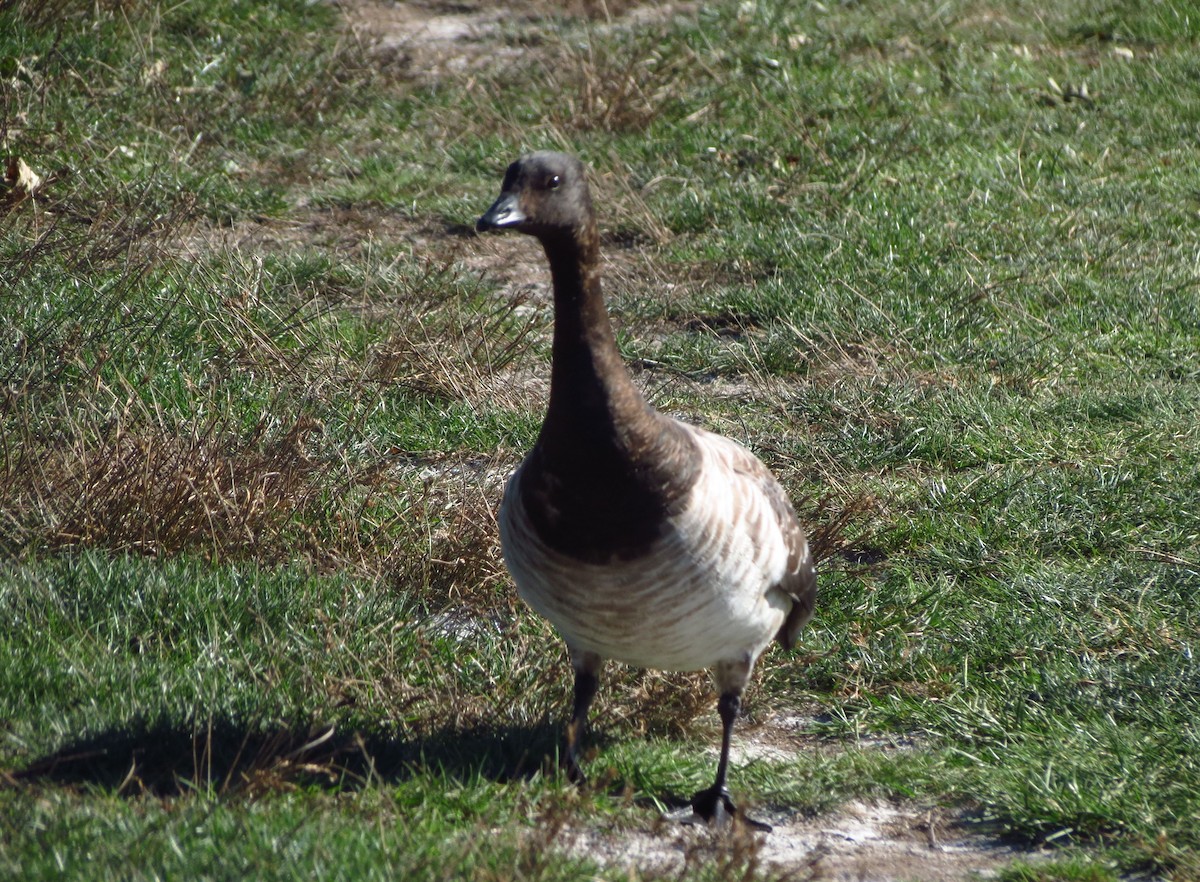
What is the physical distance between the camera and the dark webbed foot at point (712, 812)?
12.7ft

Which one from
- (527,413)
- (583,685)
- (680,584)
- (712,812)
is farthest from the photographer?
(527,413)

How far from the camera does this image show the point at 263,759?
3537 millimetres

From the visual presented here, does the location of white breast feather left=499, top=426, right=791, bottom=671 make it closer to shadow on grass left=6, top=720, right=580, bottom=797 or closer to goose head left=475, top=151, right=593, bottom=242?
shadow on grass left=6, top=720, right=580, bottom=797

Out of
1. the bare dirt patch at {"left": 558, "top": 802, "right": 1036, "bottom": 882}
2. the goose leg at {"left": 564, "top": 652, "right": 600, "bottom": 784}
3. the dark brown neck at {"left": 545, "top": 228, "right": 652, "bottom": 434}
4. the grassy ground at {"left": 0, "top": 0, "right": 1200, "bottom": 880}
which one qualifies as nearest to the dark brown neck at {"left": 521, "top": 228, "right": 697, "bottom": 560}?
the dark brown neck at {"left": 545, "top": 228, "right": 652, "bottom": 434}

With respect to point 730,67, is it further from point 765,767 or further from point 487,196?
point 765,767

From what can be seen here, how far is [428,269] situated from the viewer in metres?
7.08

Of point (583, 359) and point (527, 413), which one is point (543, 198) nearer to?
point (583, 359)

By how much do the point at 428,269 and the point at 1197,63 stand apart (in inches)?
255

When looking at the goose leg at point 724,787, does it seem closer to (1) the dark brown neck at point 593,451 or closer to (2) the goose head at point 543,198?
(1) the dark brown neck at point 593,451

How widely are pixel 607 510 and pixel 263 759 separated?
1067 mm

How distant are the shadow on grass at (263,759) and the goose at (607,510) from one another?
0.25m

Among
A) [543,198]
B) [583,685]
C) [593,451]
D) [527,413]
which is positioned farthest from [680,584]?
[527,413]

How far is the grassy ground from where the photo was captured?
12.5ft

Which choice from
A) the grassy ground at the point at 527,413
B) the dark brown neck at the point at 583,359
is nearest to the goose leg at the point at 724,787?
the grassy ground at the point at 527,413
